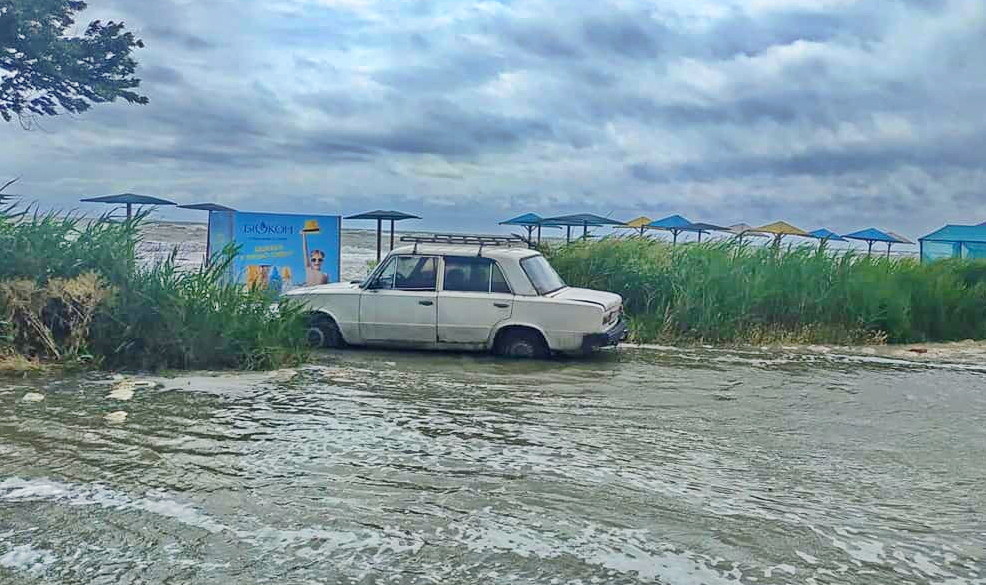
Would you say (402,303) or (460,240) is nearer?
(402,303)

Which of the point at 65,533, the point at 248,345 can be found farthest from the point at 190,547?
the point at 248,345

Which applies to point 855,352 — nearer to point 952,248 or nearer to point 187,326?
point 952,248

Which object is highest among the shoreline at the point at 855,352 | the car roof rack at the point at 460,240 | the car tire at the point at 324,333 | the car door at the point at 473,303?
the car roof rack at the point at 460,240

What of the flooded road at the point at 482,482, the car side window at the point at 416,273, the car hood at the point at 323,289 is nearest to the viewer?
the flooded road at the point at 482,482

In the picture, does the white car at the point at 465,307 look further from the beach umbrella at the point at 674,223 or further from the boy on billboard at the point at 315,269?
the beach umbrella at the point at 674,223

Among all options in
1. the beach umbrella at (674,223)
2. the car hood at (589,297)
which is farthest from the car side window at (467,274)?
the beach umbrella at (674,223)

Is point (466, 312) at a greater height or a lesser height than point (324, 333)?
greater

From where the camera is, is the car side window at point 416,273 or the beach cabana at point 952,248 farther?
the beach cabana at point 952,248

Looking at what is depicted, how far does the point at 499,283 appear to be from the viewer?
1174 centimetres

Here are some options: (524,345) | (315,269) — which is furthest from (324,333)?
(315,269)

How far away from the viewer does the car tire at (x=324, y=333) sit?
39.8 ft

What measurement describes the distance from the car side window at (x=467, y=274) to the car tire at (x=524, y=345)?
0.70 m

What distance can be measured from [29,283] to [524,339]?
232 inches

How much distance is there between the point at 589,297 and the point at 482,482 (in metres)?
6.05
